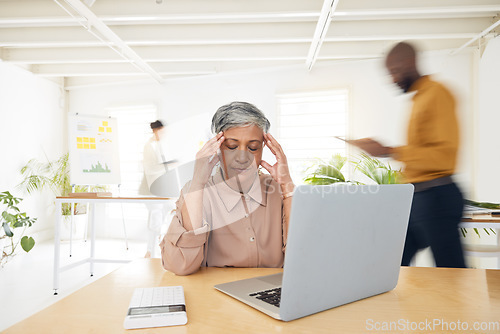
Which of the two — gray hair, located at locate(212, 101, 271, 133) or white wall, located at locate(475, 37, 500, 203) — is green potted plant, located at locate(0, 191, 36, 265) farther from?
white wall, located at locate(475, 37, 500, 203)

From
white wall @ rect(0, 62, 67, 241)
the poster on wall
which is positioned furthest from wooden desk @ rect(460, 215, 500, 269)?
white wall @ rect(0, 62, 67, 241)

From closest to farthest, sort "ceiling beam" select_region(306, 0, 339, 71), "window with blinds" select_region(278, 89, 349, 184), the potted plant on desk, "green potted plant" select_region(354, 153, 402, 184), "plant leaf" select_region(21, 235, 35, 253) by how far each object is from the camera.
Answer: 1. "ceiling beam" select_region(306, 0, 339, 71)
2. "green potted plant" select_region(354, 153, 402, 184)
3. "plant leaf" select_region(21, 235, 35, 253)
4. "window with blinds" select_region(278, 89, 349, 184)
5. the potted plant on desk

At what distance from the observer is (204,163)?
4.10 ft

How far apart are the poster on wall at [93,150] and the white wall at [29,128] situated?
5.41 ft

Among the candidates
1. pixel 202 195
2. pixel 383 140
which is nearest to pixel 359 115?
pixel 383 140

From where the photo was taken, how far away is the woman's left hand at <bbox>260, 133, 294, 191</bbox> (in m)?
1.29

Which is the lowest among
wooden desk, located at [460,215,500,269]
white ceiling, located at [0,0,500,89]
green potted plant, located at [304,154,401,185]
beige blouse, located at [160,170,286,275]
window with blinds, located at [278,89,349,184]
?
wooden desk, located at [460,215,500,269]

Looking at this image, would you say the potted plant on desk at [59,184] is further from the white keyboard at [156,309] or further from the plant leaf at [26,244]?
the white keyboard at [156,309]

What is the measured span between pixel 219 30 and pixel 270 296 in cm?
389

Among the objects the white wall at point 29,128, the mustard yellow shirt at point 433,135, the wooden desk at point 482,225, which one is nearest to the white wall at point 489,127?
the wooden desk at point 482,225

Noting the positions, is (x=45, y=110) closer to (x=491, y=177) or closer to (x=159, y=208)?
(x=159, y=208)

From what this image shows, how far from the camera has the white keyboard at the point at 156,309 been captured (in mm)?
659

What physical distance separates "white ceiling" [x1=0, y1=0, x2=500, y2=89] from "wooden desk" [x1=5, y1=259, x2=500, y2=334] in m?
2.95

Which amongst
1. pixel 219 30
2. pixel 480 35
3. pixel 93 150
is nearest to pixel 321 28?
pixel 219 30
